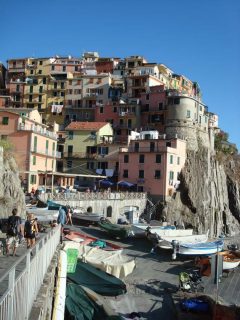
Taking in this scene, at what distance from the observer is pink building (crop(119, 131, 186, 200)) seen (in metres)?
54.4

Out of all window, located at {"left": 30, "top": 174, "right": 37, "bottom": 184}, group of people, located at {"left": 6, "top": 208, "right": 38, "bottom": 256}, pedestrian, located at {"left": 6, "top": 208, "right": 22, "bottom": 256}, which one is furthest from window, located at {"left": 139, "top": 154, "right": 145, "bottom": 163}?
pedestrian, located at {"left": 6, "top": 208, "right": 22, "bottom": 256}

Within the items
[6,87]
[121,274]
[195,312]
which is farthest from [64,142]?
[195,312]

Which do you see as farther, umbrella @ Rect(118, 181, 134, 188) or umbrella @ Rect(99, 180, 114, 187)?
umbrella @ Rect(99, 180, 114, 187)

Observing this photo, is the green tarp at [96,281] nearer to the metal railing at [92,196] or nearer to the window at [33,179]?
the metal railing at [92,196]

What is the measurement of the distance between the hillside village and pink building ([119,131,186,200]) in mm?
135

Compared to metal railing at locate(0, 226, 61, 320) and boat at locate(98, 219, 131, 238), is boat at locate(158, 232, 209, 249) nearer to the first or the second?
boat at locate(98, 219, 131, 238)

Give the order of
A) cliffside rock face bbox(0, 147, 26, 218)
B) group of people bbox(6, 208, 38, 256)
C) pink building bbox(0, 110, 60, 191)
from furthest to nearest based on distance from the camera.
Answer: pink building bbox(0, 110, 60, 191)
cliffside rock face bbox(0, 147, 26, 218)
group of people bbox(6, 208, 38, 256)

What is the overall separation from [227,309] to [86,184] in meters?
45.2

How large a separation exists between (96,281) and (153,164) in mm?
39009

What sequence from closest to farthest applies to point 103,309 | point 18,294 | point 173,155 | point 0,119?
1. point 18,294
2. point 103,309
3. point 0,119
4. point 173,155

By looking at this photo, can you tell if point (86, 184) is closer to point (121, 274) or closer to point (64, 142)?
point (64, 142)

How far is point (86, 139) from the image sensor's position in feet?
206

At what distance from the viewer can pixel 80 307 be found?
14.3 meters

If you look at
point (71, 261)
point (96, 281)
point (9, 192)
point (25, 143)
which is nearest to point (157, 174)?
point (25, 143)
